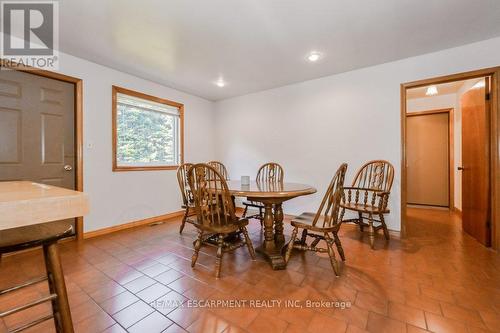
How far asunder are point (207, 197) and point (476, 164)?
123 inches

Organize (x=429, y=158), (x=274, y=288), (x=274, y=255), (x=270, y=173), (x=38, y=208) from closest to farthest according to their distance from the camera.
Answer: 1. (x=38, y=208)
2. (x=274, y=288)
3. (x=274, y=255)
4. (x=270, y=173)
5. (x=429, y=158)

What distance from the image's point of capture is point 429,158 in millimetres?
4367

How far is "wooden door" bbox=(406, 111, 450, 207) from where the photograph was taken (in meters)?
4.23

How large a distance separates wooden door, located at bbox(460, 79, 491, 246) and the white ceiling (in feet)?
2.62

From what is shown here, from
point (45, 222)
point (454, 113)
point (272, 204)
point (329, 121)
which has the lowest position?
point (272, 204)

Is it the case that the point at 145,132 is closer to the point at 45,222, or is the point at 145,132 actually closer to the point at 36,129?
the point at 36,129

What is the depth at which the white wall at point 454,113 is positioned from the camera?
12.5ft

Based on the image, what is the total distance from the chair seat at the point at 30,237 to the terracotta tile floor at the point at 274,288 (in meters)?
0.77

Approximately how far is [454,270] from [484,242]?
978 millimetres

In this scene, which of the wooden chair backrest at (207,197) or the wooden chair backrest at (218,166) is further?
the wooden chair backrest at (218,166)

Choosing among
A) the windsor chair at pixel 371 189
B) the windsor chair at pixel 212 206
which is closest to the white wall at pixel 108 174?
the windsor chair at pixel 212 206

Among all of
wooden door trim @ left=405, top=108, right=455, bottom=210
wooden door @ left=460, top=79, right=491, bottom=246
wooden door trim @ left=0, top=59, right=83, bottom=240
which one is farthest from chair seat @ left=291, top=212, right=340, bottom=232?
wooden door trim @ left=405, top=108, right=455, bottom=210

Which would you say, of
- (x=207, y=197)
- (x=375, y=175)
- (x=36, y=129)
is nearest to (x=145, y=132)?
(x=36, y=129)

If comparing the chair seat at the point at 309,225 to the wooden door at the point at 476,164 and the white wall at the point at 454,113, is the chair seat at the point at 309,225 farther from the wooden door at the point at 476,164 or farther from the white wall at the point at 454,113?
the white wall at the point at 454,113
